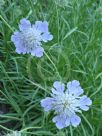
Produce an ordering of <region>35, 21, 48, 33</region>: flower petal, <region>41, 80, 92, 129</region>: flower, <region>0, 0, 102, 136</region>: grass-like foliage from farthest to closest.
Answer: <region>0, 0, 102, 136</region>: grass-like foliage, <region>35, 21, 48, 33</region>: flower petal, <region>41, 80, 92, 129</region>: flower

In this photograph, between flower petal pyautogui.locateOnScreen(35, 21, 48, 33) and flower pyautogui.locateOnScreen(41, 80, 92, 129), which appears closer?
flower pyautogui.locateOnScreen(41, 80, 92, 129)

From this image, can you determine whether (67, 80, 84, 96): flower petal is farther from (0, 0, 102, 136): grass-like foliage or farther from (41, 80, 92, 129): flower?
(0, 0, 102, 136): grass-like foliage

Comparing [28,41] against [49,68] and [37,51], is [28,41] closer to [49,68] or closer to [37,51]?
[37,51]

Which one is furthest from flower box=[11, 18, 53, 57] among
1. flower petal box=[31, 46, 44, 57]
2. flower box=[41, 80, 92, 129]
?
flower box=[41, 80, 92, 129]

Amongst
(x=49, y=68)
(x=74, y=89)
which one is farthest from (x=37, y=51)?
(x=49, y=68)

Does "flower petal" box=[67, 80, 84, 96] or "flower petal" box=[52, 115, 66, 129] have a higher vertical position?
"flower petal" box=[67, 80, 84, 96]

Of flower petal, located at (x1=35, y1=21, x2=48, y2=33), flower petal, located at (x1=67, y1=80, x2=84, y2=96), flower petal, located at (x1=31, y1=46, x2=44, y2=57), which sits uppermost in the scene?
flower petal, located at (x1=35, y1=21, x2=48, y2=33)

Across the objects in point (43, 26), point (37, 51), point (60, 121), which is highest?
point (43, 26)

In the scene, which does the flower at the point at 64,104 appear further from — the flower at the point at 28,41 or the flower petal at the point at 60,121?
the flower at the point at 28,41

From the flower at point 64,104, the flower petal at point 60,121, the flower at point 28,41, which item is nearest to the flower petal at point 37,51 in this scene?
the flower at point 28,41
